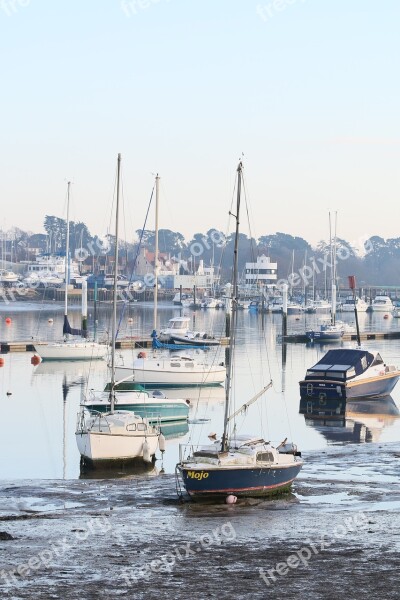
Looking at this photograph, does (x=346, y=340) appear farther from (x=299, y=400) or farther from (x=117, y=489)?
(x=117, y=489)

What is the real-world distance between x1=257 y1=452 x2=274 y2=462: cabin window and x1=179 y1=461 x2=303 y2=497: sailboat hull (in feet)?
0.88

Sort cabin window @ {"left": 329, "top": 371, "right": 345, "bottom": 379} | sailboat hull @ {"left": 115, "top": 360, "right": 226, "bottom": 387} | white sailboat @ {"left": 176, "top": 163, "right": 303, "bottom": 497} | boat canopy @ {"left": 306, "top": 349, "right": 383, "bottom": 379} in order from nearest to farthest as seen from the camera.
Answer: white sailboat @ {"left": 176, "top": 163, "right": 303, "bottom": 497} → cabin window @ {"left": 329, "top": 371, "right": 345, "bottom": 379} → boat canopy @ {"left": 306, "top": 349, "right": 383, "bottom": 379} → sailboat hull @ {"left": 115, "top": 360, "right": 226, "bottom": 387}

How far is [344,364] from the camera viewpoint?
56312mm

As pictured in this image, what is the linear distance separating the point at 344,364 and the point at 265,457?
27689 millimetres

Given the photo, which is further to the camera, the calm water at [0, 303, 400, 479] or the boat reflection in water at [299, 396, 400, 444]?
the boat reflection in water at [299, 396, 400, 444]

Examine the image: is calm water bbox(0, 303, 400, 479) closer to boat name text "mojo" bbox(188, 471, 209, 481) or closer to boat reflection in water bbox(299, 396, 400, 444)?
boat reflection in water bbox(299, 396, 400, 444)

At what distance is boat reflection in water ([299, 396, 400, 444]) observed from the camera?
1784 inches

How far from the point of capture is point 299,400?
5738 cm

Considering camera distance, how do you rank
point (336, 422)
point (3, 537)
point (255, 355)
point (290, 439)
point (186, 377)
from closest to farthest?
point (3, 537) < point (290, 439) < point (336, 422) < point (186, 377) < point (255, 355)

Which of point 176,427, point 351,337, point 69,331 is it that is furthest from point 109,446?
point 351,337

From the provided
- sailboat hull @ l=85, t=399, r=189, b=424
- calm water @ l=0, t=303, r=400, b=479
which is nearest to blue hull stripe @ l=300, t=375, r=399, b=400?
calm water @ l=0, t=303, r=400, b=479

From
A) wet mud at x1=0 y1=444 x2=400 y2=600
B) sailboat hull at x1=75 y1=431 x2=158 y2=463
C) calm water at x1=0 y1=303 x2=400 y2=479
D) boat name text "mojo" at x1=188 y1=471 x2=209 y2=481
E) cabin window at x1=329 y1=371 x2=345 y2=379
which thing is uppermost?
cabin window at x1=329 y1=371 x2=345 y2=379

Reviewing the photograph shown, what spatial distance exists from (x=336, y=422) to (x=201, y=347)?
4177cm

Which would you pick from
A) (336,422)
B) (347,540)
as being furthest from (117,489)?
(336,422)
